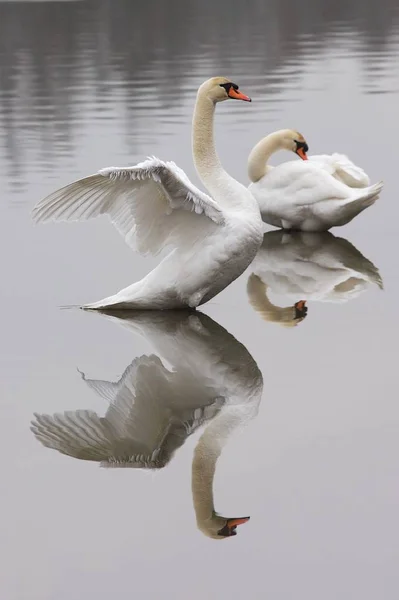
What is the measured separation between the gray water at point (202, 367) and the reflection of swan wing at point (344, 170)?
0.35 meters

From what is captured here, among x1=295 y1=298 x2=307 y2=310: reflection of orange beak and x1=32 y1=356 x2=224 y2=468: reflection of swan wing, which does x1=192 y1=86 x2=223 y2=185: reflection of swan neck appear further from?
x1=32 y1=356 x2=224 y2=468: reflection of swan wing

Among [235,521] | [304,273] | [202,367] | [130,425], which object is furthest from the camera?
[304,273]

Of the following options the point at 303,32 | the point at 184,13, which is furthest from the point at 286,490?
the point at 184,13

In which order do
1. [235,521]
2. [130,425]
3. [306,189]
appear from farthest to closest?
1. [306,189]
2. [130,425]
3. [235,521]

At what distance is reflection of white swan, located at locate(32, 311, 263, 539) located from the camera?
21.3 ft

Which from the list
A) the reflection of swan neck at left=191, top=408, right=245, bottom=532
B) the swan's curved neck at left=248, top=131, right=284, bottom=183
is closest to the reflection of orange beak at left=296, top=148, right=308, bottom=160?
the swan's curved neck at left=248, top=131, right=284, bottom=183

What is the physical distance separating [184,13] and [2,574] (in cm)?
3046

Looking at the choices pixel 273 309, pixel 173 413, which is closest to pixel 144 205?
pixel 273 309

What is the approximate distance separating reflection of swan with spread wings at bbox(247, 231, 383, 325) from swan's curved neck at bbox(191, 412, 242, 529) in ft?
6.52

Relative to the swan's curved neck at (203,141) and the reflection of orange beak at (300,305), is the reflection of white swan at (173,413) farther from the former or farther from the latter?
the swan's curved neck at (203,141)

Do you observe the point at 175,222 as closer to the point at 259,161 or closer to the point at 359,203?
the point at 359,203

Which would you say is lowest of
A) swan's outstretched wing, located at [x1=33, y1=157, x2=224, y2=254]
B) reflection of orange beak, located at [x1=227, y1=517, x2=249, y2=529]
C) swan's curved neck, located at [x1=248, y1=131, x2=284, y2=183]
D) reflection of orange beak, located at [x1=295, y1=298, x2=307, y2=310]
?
reflection of orange beak, located at [x1=295, y1=298, x2=307, y2=310]

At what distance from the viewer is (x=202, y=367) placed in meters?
7.97

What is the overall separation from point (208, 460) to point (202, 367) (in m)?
1.61
